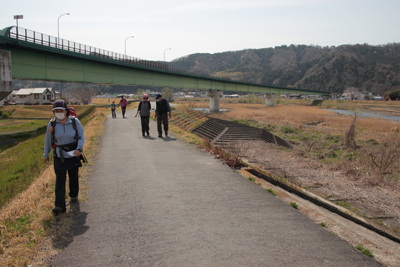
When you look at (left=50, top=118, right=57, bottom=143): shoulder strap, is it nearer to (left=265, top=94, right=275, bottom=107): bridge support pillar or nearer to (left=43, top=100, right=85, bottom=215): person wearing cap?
(left=43, top=100, right=85, bottom=215): person wearing cap

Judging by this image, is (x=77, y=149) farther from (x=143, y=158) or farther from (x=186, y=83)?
(x=186, y=83)

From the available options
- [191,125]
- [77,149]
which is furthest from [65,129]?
[191,125]

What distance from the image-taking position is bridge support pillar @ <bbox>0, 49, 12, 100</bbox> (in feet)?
70.0

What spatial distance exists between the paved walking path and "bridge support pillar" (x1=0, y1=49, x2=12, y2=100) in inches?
686

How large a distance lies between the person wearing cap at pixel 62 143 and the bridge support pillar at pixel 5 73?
19402mm

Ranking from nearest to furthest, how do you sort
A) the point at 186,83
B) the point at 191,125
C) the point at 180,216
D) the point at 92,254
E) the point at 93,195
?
the point at 92,254 → the point at 180,216 → the point at 93,195 → the point at 191,125 → the point at 186,83

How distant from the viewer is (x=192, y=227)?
16.4ft

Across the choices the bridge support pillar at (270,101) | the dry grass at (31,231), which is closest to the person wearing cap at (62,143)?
the dry grass at (31,231)

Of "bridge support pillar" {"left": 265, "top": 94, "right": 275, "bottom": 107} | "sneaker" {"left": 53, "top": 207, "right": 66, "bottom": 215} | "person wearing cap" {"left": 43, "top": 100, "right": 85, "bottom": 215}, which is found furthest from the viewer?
"bridge support pillar" {"left": 265, "top": 94, "right": 275, "bottom": 107}

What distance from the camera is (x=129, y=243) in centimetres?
447

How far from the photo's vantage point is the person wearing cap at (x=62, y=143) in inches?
219

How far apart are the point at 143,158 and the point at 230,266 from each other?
7.21 m

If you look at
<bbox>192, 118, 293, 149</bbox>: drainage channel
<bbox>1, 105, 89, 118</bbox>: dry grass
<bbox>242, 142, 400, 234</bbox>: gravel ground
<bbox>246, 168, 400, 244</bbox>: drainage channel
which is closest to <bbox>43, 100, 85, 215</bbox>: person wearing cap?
<bbox>246, 168, 400, 244</bbox>: drainage channel

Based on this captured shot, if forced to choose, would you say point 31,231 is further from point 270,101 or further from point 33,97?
point 270,101
